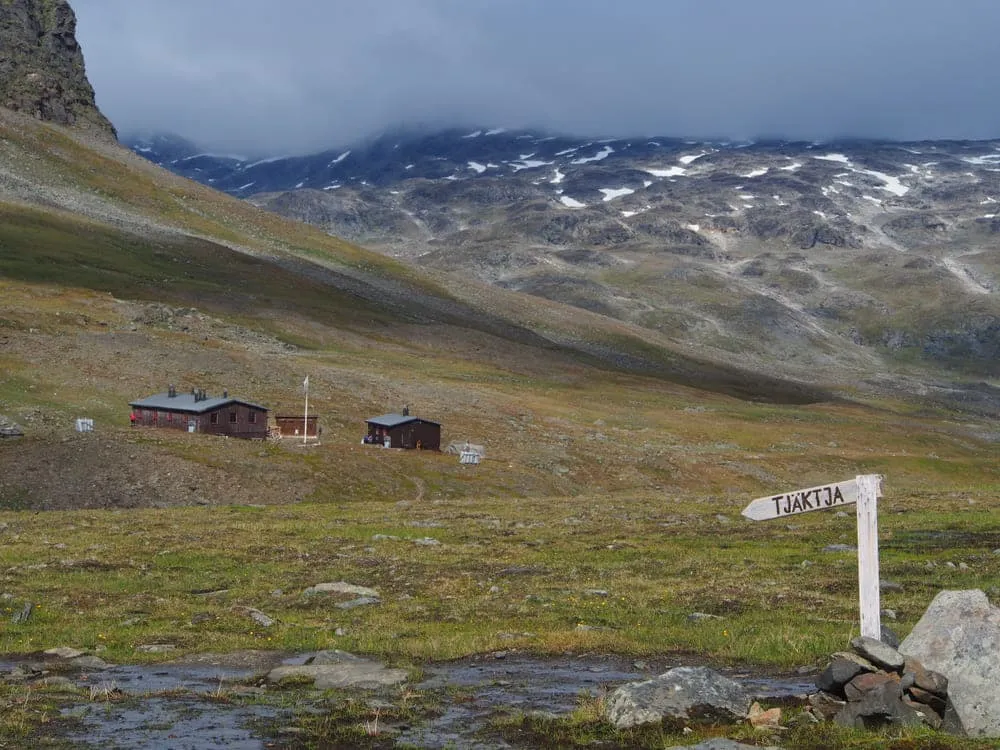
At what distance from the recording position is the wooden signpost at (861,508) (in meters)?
15.7

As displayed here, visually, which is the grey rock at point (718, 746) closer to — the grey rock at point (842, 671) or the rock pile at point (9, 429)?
the grey rock at point (842, 671)

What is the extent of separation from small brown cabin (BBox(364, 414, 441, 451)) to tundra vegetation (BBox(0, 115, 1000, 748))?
4.46m

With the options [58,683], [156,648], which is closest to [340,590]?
[156,648]

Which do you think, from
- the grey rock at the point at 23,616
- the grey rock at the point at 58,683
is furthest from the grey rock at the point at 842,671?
the grey rock at the point at 23,616

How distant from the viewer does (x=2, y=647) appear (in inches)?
859

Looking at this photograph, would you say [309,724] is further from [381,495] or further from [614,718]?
[381,495]

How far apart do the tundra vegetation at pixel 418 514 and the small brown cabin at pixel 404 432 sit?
4.46 metres

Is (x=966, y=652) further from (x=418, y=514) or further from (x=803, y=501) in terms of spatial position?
(x=418, y=514)

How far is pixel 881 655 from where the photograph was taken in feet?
48.3

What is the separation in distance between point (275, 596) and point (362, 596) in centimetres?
258

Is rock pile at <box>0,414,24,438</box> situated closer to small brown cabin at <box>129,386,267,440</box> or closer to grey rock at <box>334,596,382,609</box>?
small brown cabin at <box>129,386,267,440</box>

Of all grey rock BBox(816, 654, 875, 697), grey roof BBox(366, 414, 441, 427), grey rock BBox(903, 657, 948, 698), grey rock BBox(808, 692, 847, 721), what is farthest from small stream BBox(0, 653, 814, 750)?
grey roof BBox(366, 414, 441, 427)

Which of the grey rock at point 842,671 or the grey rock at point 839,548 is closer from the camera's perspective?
the grey rock at point 842,671

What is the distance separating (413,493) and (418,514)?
76.9ft
